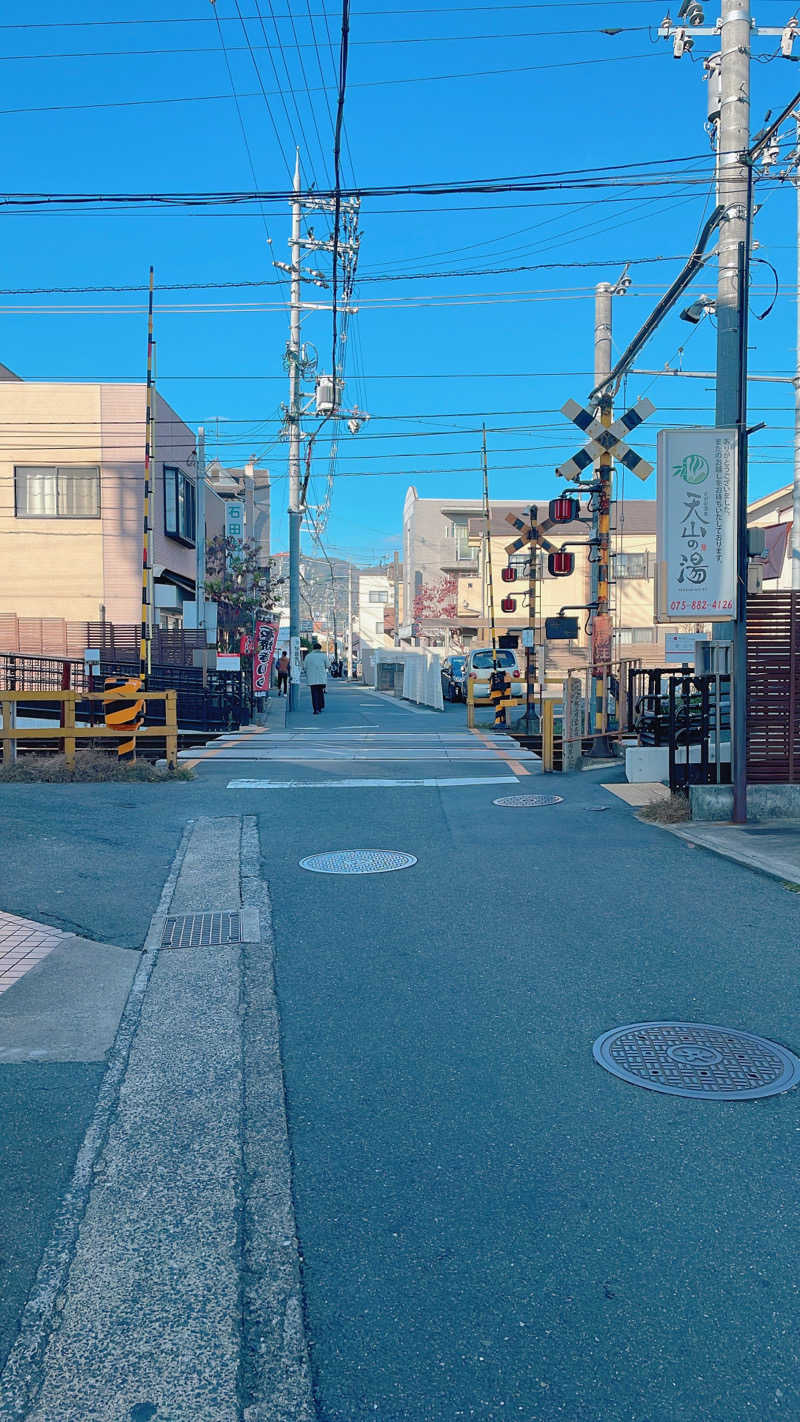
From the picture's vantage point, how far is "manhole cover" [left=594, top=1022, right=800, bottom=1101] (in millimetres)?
4078

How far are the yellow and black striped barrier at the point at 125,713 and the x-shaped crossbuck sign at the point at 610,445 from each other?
742cm

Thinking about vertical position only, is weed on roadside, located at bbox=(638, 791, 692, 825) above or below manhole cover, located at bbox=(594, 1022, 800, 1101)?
above

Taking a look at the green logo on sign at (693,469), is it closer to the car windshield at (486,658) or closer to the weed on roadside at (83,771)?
the weed on roadside at (83,771)

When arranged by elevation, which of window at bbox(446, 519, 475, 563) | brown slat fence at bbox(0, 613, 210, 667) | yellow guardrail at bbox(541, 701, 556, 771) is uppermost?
window at bbox(446, 519, 475, 563)

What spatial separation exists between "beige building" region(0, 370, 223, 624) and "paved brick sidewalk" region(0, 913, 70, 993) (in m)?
24.6

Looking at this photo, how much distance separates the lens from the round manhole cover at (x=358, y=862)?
805 centimetres

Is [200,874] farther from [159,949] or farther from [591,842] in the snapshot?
[591,842]

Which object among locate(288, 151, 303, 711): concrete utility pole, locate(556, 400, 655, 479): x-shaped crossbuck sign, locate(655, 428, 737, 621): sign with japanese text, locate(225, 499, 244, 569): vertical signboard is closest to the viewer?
locate(655, 428, 737, 621): sign with japanese text

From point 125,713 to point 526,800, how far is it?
5548 mm

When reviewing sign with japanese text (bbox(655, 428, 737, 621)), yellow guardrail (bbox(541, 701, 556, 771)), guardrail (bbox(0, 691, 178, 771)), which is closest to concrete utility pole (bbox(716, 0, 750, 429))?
sign with japanese text (bbox(655, 428, 737, 621))

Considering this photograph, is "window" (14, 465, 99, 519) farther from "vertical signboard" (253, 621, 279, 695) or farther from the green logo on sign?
the green logo on sign

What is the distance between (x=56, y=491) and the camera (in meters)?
30.3

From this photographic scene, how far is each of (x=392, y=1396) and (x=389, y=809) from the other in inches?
339

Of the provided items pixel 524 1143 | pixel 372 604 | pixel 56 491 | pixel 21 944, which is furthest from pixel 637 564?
pixel 372 604
